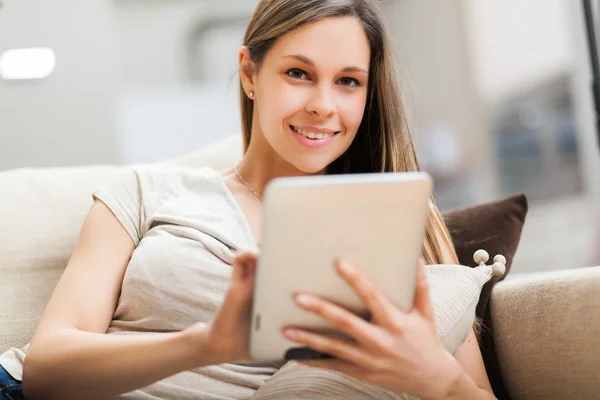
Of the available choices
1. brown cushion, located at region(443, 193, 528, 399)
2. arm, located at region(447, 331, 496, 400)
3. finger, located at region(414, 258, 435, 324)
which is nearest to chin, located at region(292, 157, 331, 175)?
brown cushion, located at region(443, 193, 528, 399)

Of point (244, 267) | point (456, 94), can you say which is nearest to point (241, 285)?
point (244, 267)

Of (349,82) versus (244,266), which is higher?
(349,82)

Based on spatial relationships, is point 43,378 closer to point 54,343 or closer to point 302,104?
point 54,343

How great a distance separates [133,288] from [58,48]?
1.33 meters

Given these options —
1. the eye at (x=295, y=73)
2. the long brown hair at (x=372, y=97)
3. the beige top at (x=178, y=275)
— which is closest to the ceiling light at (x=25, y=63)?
the long brown hair at (x=372, y=97)

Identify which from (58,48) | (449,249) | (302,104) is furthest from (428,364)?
(58,48)

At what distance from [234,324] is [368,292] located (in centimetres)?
15

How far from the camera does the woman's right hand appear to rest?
2.49 feet

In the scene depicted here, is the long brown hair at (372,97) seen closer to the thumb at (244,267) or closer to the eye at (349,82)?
the eye at (349,82)

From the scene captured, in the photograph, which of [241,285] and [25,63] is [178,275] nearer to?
[241,285]

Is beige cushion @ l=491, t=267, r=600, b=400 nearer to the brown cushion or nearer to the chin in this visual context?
the brown cushion

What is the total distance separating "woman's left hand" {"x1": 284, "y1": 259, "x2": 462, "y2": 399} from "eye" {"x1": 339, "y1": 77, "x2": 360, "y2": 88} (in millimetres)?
563

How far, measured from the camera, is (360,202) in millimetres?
727

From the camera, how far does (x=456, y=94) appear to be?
521 cm
